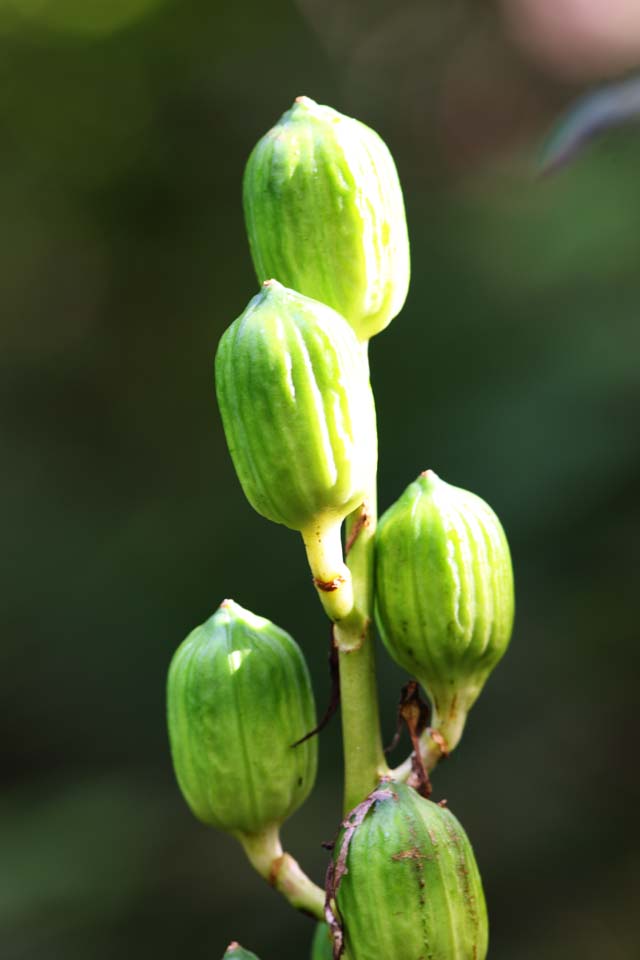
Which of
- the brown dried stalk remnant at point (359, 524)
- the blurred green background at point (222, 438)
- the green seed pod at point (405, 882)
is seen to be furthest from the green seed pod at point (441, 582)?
the blurred green background at point (222, 438)

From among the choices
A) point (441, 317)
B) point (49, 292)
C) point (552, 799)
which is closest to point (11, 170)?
point (49, 292)

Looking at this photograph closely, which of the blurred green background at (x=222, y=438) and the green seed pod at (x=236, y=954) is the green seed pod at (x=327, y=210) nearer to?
the green seed pod at (x=236, y=954)

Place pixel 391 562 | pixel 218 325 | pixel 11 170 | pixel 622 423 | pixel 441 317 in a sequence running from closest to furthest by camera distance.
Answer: pixel 391 562 < pixel 622 423 < pixel 441 317 < pixel 218 325 < pixel 11 170

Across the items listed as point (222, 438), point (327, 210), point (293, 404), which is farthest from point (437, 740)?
point (222, 438)

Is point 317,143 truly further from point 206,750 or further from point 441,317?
point 441,317

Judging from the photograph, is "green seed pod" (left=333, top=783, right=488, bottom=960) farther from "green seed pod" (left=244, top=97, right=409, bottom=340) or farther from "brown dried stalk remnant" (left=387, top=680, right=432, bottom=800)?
"green seed pod" (left=244, top=97, right=409, bottom=340)

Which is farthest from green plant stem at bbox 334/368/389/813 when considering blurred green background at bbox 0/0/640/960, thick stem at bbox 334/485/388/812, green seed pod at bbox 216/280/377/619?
blurred green background at bbox 0/0/640/960
